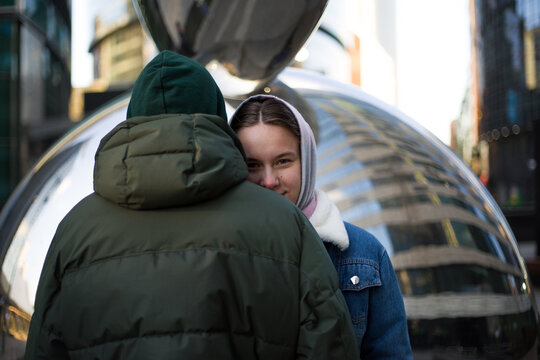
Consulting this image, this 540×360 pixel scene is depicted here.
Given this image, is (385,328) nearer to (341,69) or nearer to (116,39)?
(341,69)

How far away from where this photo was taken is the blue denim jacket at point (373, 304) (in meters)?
1.54

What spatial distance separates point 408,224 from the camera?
2.20 metres

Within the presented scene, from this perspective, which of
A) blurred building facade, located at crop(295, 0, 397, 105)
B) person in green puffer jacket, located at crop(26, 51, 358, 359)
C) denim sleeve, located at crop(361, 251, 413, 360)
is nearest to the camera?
person in green puffer jacket, located at crop(26, 51, 358, 359)

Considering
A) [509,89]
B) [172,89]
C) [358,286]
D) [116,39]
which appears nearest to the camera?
[172,89]

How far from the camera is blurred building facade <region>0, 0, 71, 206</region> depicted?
17.7 meters

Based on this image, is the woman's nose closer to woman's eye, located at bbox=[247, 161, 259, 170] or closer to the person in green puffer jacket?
woman's eye, located at bbox=[247, 161, 259, 170]

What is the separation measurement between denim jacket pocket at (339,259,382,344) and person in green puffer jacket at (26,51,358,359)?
0.35 meters

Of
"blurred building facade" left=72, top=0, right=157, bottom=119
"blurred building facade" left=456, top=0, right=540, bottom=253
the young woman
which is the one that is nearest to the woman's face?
the young woman

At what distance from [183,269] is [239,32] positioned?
1.58 meters

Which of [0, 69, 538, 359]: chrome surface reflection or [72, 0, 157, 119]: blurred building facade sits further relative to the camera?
[72, 0, 157, 119]: blurred building facade

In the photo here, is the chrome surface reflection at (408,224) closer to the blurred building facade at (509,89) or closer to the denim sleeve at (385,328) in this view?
the denim sleeve at (385,328)

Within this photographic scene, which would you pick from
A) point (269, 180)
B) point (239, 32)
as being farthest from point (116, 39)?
point (269, 180)

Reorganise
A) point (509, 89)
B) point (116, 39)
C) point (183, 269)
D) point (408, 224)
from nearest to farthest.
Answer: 1. point (183, 269)
2. point (408, 224)
3. point (116, 39)
4. point (509, 89)

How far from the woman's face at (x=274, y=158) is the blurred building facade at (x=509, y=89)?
44.6 metres
